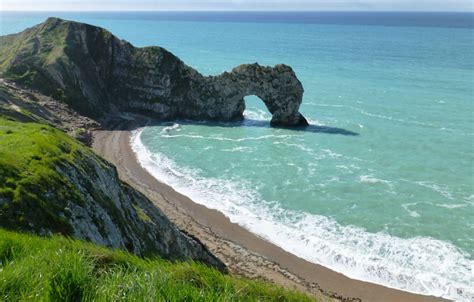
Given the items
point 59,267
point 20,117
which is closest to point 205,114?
point 20,117

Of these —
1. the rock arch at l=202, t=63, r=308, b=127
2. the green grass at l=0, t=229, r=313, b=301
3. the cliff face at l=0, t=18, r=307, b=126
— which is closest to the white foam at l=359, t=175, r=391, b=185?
the rock arch at l=202, t=63, r=308, b=127

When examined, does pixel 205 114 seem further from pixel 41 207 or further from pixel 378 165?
pixel 41 207

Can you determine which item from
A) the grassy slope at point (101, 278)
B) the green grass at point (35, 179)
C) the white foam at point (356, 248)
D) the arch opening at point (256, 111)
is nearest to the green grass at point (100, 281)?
the grassy slope at point (101, 278)

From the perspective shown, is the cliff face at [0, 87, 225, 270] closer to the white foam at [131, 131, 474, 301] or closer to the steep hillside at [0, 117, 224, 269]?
the steep hillside at [0, 117, 224, 269]

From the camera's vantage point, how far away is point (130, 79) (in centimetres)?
7431

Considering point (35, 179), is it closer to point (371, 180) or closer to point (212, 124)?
point (371, 180)

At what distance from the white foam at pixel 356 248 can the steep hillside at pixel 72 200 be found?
29.3 ft

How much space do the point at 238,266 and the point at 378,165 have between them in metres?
26.1

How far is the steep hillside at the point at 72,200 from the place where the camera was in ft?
53.3

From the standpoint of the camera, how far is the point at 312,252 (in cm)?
3244

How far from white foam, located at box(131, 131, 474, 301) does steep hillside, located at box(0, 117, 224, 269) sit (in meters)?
8.92

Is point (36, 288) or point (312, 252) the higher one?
point (36, 288)

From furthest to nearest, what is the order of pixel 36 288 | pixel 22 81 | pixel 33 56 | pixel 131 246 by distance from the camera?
pixel 33 56 < pixel 22 81 < pixel 131 246 < pixel 36 288

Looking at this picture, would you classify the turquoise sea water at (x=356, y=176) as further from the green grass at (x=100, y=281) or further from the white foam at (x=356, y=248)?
the green grass at (x=100, y=281)
